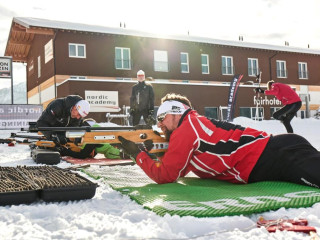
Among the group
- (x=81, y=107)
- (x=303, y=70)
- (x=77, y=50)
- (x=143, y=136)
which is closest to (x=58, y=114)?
(x=81, y=107)

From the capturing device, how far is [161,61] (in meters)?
23.2

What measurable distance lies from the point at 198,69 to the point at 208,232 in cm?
2313

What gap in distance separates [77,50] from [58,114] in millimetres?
15210

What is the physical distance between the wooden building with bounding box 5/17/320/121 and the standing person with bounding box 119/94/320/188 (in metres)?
14.9

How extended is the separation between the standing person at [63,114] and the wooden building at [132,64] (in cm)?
1126

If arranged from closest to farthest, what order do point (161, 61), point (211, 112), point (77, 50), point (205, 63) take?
point (77, 50), point (211, 112), point (161, 61), point (205, 63)

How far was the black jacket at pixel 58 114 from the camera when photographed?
6137mm

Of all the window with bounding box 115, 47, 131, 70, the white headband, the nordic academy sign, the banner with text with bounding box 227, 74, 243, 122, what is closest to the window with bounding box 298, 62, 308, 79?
the banner with text with bounding box 227, 74, 243, 122

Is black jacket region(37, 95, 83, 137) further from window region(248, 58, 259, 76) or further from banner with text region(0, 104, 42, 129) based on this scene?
window region(248, 58, 259, 76)

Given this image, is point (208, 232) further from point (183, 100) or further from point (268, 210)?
point (183, 100)

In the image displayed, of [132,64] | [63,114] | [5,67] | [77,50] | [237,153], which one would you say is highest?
[77,50]

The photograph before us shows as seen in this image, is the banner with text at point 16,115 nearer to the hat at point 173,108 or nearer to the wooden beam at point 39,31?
the wooden beam at point 39,31

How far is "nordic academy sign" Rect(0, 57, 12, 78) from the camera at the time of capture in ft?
61.0

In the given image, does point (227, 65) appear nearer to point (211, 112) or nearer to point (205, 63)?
point (205, 63)
